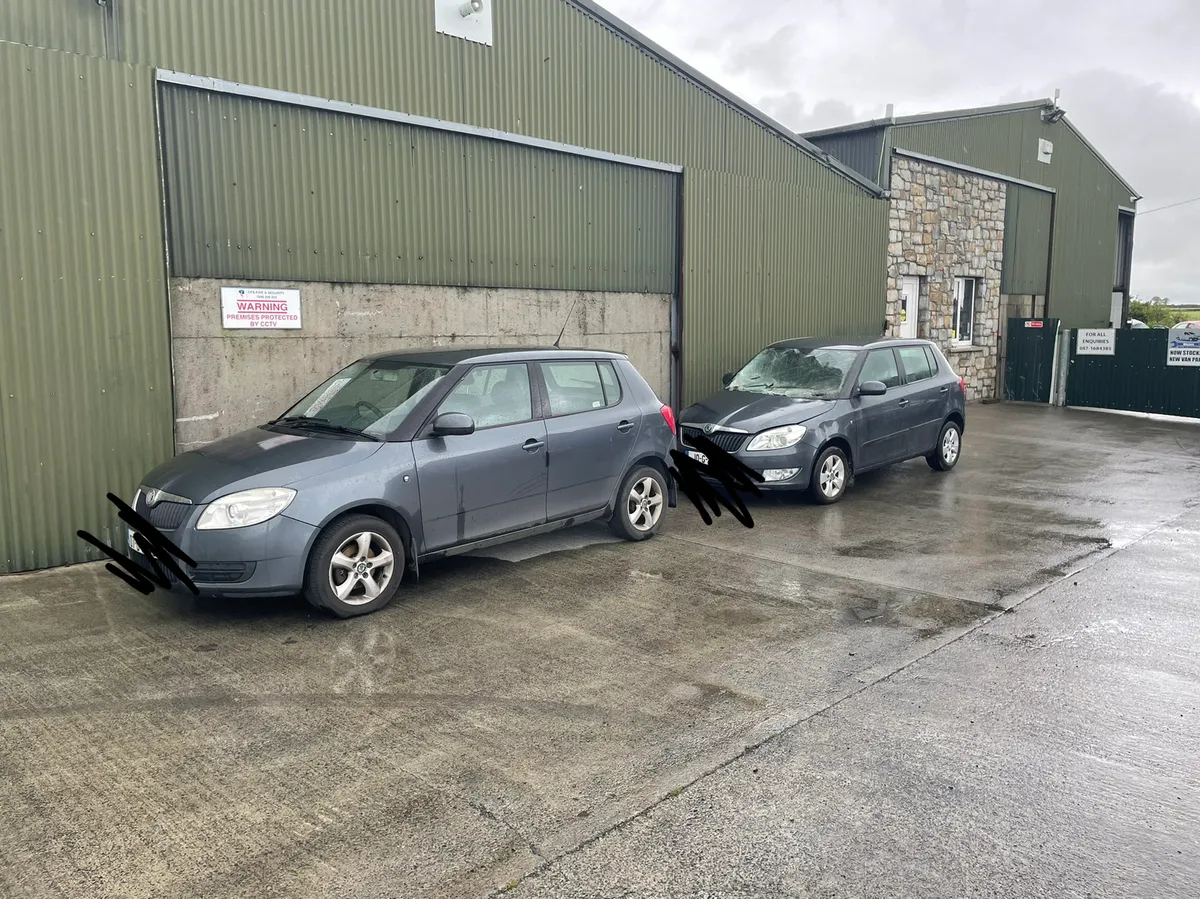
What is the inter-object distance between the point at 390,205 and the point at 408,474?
4313 millimetres

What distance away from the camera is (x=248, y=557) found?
570 cm

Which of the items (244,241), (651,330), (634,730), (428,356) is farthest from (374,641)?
(651,330)

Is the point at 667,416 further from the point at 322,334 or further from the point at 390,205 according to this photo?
the point at 390,205

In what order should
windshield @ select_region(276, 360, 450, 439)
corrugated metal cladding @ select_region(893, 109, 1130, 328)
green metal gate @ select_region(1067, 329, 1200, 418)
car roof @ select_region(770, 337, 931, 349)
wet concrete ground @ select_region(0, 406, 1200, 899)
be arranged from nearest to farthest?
wet concrete ground @ select_region(0, 406, 1200, 899), windshield @ select_region(276, 360, 450, 439), car roof @ select_region(770, 337, 931, 349), green metal gate @ select_region(1067, 329, 1200, 418), corrugated metal cladding @ select_region(893, 109, 1130, 328)

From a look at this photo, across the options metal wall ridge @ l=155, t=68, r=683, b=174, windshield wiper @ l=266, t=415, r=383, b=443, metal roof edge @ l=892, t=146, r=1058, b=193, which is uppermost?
metal roof edge @ l=892, t=146, r=1058, b=193

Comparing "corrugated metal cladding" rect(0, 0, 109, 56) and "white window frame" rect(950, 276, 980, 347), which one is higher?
"corrugated metal cladding" rect(0, 0, 109, 56)

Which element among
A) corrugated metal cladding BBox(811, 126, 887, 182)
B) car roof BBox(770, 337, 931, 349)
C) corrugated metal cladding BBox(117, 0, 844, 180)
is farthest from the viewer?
corrugated metal cladding BBox(811, 126, 887, 182)

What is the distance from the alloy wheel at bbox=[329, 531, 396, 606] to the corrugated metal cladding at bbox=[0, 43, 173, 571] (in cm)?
292

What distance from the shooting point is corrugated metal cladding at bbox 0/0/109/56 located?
723cm

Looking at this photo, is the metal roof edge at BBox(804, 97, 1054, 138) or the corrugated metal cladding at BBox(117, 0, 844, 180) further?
the metal roof edge at BBox(804, 97, 1054, 138)

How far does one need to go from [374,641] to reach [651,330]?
7.61 m

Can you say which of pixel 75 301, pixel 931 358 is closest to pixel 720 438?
pixel 931 358

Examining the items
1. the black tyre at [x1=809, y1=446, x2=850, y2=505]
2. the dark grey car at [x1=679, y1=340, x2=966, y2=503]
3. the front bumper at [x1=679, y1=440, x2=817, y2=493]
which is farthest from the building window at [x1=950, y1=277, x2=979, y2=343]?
the front bumper at [x1=679, y1=440, x2=817, y2=493]

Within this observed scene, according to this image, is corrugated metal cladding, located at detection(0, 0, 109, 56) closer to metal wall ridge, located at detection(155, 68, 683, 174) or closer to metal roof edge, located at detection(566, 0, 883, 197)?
metal wall ridge, located at detection(155, 68, 683, 174)
